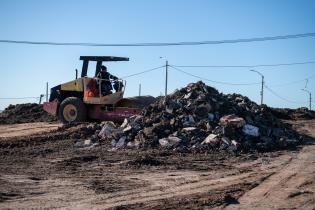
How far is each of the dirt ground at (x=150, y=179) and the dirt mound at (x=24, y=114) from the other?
12.4m

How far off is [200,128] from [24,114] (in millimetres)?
17493

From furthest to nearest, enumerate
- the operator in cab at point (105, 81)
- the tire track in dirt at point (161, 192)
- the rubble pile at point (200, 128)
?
the operator in cab at point (105, 81), the rubble pile at point (200, 128), the tire track in dirt at point (161, 192)

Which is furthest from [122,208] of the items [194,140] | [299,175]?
[194,140]

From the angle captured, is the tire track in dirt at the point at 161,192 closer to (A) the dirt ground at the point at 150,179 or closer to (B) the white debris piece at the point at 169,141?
(A) the dirt ground at the point at 150,179

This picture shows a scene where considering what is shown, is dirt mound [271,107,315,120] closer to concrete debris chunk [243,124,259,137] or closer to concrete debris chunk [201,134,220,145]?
concrete debris chunk [243,124,259,137]

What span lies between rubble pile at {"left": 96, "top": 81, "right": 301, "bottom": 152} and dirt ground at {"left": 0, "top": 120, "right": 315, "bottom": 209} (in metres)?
0.78

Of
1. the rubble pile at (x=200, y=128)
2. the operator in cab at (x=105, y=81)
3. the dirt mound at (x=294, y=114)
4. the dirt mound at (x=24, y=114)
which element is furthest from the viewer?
the dirt mound at (x=294, y=114)

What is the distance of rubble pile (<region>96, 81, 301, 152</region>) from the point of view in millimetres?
16094

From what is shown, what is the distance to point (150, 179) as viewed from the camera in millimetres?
10906

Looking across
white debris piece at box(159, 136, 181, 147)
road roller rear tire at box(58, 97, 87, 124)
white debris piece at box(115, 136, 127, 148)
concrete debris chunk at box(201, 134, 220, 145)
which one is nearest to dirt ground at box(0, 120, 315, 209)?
white debris piece at box(115, 136, 127, 148)

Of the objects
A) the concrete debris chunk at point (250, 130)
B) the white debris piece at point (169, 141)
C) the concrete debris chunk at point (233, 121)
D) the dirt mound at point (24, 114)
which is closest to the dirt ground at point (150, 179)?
the white debris piece at point (169, 141)

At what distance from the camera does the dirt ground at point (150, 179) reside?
8.58 meters

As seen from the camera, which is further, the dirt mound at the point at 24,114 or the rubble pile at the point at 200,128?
the dirt mound at the point at 24,114

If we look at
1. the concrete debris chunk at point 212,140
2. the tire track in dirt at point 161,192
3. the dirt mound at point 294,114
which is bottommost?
the tire track in dirt at point 161,192
